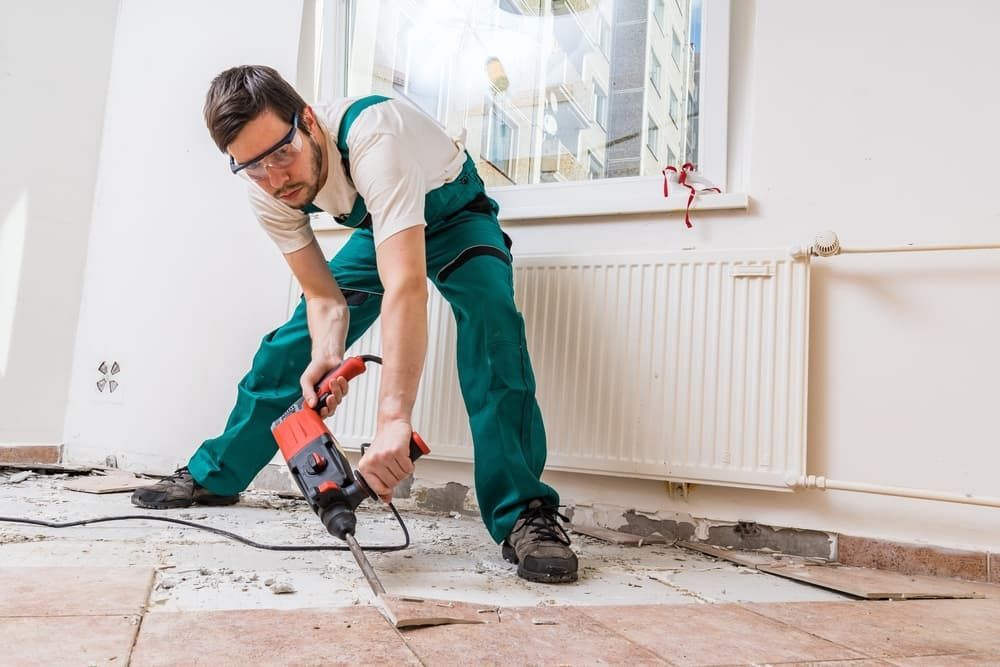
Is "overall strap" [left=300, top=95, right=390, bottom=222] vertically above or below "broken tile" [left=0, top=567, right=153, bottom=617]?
above

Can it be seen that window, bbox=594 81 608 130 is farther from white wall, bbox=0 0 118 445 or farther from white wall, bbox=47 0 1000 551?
white wall, bbox=0 0 118 445

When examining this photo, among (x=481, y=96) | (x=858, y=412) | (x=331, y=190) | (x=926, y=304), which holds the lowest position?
(x=858, y=412)

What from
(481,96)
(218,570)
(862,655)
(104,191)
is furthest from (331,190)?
(104,191)

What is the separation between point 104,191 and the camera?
8.73 feet

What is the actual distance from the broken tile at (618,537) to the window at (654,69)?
1.28 metres

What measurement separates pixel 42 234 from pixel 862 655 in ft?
8.89

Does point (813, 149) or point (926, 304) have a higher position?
point (813, 149)

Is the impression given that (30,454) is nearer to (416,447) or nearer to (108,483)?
(108,483)

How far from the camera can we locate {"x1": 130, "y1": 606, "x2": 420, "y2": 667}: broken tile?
818 mm

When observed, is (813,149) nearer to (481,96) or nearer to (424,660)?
(481,96)

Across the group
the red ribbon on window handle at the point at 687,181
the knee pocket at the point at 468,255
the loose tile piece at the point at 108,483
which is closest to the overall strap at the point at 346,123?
the knee pocket at the point at 468,255

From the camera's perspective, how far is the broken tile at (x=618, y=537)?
183 centimetres

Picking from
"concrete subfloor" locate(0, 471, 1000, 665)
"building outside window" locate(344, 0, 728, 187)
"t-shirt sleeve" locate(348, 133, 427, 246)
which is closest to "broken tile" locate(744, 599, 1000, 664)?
"concrete subfloor" locate(0, 471, 1000, 665)

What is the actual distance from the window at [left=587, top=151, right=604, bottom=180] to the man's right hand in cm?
109
